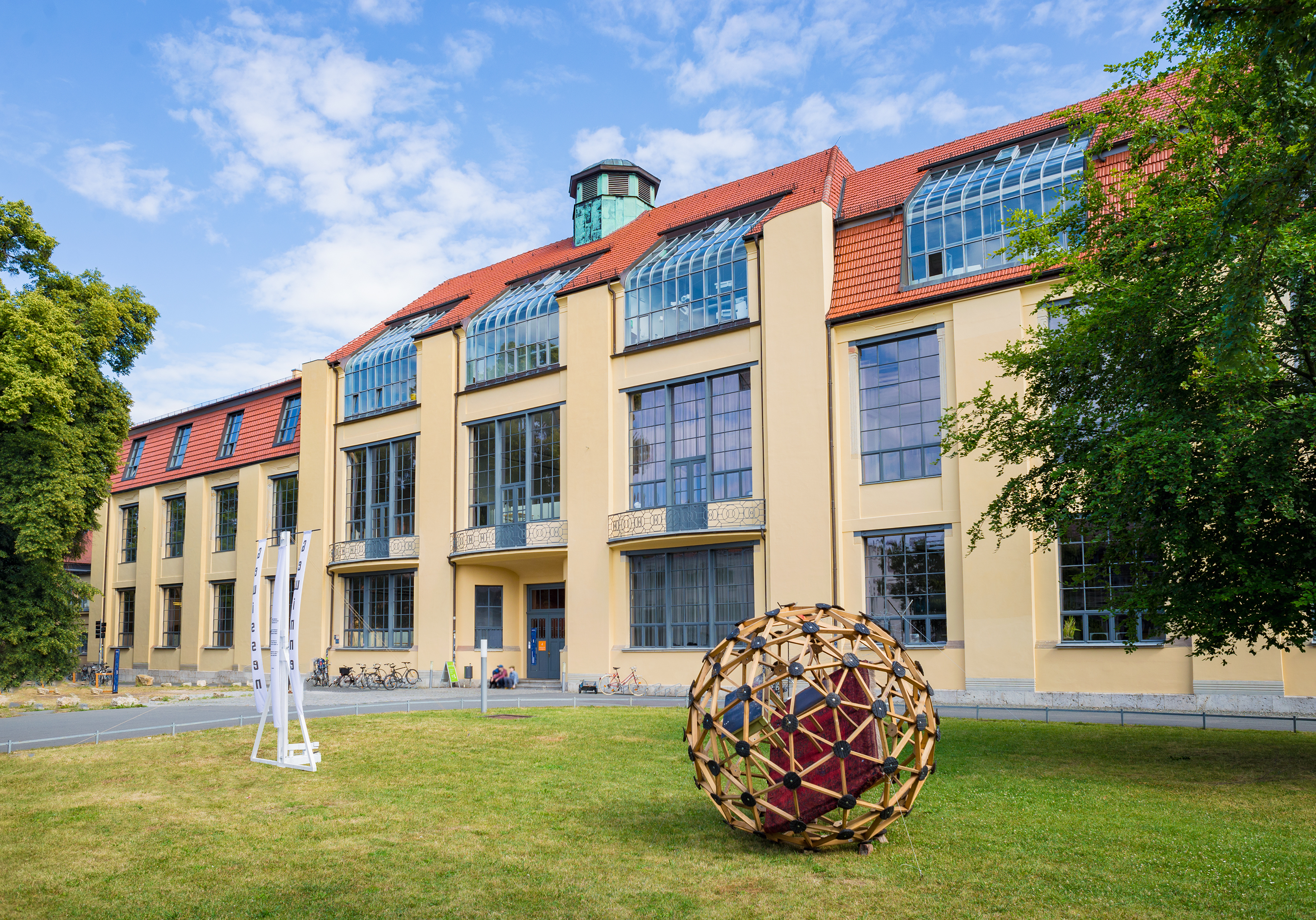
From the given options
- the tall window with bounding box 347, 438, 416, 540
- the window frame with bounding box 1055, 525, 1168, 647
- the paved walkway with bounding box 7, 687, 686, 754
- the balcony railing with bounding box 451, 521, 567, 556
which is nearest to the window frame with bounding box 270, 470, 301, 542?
the tall window with bounding box 347, 438, 416, 540

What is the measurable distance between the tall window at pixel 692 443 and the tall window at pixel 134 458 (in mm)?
29658

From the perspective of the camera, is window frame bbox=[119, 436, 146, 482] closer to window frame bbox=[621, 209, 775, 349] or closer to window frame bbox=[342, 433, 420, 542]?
window frame bbox=[342, 433, 420, 542]

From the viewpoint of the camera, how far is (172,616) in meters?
43.0

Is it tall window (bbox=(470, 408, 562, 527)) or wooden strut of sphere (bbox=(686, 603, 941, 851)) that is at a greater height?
tall window (bbox=(470, 408, 562, 527))

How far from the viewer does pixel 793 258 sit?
24.8 meters

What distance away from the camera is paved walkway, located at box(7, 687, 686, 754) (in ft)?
56.5

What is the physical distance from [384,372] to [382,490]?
4102 millimetres

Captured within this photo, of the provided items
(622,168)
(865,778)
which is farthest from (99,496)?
(865,778)

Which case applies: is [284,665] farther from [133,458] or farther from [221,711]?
[133,458]

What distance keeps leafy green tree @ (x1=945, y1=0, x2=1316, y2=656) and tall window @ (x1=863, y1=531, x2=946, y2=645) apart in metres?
8.02

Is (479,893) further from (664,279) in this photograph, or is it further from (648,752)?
(664,279)

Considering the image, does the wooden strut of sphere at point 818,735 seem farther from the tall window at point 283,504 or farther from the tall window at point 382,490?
the tall window at point 283,504

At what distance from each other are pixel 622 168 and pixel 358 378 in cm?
1214

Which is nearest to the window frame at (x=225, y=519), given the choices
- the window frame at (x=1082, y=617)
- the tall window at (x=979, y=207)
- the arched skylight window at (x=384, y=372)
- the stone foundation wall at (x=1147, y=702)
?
the arched skylight window at (x=384, y=372)
